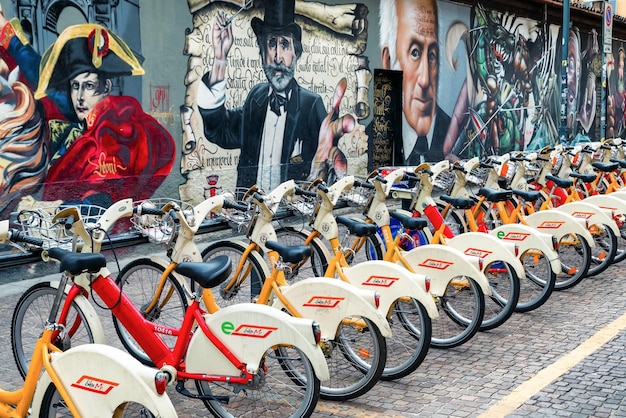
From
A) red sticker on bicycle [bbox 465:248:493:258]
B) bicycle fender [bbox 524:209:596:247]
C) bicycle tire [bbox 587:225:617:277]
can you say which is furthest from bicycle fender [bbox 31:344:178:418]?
bicycle tire [bbox 587:225:617:277]

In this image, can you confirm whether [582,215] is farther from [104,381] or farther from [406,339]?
[104,381]

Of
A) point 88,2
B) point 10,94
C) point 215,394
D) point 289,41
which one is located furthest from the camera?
point 289,41

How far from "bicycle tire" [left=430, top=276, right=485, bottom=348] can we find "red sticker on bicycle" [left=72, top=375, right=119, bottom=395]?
2.84 m

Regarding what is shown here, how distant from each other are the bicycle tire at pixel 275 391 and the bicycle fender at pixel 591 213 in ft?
13.8

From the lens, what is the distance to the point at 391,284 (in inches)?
197

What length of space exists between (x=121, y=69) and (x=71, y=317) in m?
5.35

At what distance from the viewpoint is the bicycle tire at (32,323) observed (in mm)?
4617

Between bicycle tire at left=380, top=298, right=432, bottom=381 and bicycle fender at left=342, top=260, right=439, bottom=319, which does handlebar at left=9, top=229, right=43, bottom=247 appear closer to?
bicycle fender at left=342, top=260, right=439, bottom=319

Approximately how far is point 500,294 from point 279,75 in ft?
20.9

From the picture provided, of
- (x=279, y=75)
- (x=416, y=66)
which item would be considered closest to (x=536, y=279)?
(x=279, y=75)

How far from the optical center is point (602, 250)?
26.0ft

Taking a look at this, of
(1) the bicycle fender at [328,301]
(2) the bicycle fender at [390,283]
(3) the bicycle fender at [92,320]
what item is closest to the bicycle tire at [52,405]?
(3) the bicycle fender at [92,320]

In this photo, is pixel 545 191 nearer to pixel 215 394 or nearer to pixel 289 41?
pixel 289 41

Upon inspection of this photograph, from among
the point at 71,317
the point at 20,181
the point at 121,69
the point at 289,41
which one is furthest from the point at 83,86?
the point at 71,317
